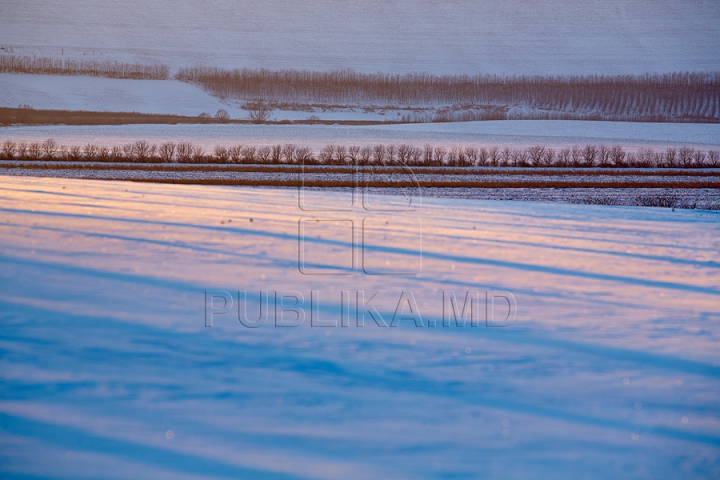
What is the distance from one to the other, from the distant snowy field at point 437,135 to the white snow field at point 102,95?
73.7 feet

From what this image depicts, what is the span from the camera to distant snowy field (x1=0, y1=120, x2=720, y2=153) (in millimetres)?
50281

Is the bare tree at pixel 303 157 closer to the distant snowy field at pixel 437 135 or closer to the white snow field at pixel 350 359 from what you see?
the distant snowy field at pixel 437 135

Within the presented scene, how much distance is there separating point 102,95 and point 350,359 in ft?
320

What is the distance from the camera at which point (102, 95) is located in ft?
310

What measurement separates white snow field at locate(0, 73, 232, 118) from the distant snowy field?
22.5m

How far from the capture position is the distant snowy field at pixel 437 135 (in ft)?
165

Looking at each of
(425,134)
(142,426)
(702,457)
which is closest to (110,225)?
(142,426)

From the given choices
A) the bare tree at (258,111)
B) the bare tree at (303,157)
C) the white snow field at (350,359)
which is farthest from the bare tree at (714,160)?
the bare tree at (258,111)

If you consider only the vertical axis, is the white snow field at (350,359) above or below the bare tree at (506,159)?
below

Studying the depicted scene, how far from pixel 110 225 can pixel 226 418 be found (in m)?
7.58

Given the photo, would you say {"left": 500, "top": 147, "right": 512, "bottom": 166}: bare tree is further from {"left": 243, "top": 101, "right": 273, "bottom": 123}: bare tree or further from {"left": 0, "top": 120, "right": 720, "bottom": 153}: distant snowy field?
{"left": 243, "top": 101, "right": 273, "bottom": 123}: bare tree

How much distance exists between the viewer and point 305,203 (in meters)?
15.4

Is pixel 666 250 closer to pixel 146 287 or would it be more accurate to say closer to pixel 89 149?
pixel 146 287

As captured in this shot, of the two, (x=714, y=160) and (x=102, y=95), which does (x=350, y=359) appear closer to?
(x=714, y=160)
